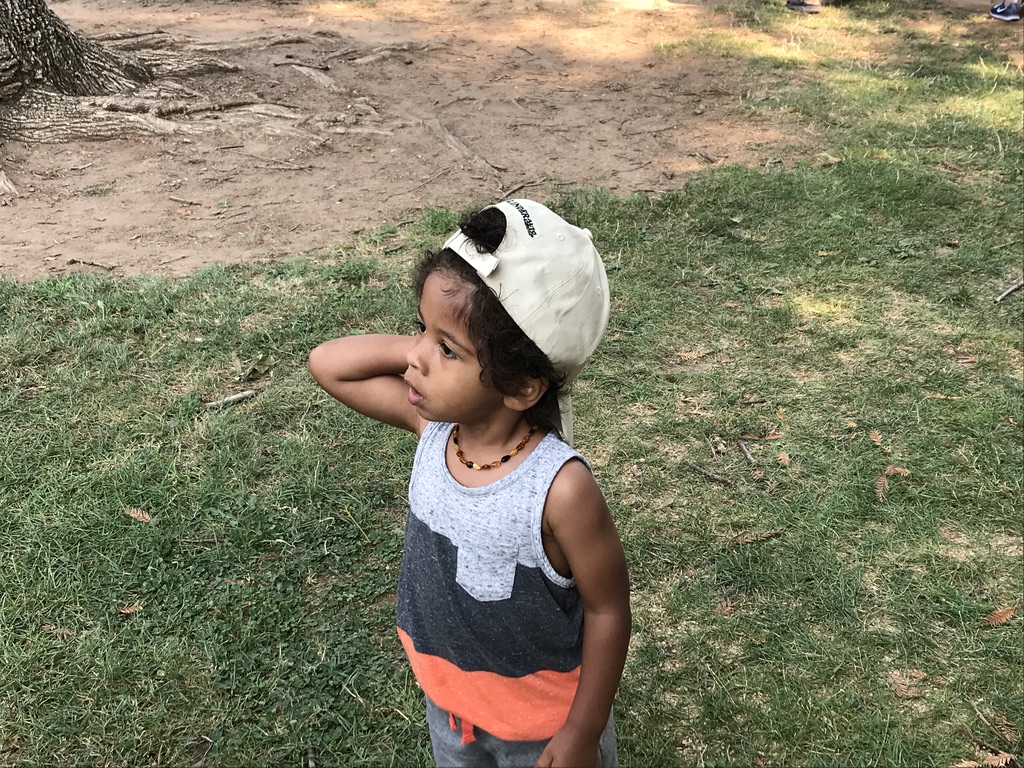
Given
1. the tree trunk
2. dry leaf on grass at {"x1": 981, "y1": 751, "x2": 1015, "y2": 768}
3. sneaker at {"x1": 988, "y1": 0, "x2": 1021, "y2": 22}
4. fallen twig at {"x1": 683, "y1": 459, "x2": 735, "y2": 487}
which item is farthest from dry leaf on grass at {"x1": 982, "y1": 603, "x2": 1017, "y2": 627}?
sneaker at {"x1": 988, "y1": 0, "x2": 1021, "y2": 22}

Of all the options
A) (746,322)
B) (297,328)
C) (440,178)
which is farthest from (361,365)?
(440,178)

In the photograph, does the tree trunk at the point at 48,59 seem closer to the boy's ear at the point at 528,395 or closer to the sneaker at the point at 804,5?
the boy's ear at the point at 528,395

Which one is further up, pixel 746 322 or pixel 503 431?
pixel 503 431

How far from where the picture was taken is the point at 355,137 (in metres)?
6.30

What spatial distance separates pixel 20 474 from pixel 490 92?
5.31 m

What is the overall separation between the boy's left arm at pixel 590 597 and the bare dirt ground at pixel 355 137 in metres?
3.70

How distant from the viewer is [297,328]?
4020mm

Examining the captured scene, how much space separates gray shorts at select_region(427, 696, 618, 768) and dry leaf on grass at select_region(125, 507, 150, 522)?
66.2 inches

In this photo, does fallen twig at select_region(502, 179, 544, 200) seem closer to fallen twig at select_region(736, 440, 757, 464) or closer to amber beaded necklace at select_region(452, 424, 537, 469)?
fallen twig at select_region(736, 440, 757, 464)

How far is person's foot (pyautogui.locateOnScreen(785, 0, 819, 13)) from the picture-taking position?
32.5 feet

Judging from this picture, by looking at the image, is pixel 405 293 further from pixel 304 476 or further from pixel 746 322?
pixel 746 322

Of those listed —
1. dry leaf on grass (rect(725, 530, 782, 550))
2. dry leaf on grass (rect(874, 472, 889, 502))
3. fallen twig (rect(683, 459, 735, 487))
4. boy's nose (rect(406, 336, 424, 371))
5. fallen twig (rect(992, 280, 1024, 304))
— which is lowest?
dry leaf on grass (rect(725, 530, 782, 550))

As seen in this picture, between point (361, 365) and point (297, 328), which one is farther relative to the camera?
point (297, 328)

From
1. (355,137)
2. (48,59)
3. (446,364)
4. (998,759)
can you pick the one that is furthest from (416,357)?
(48,59)
